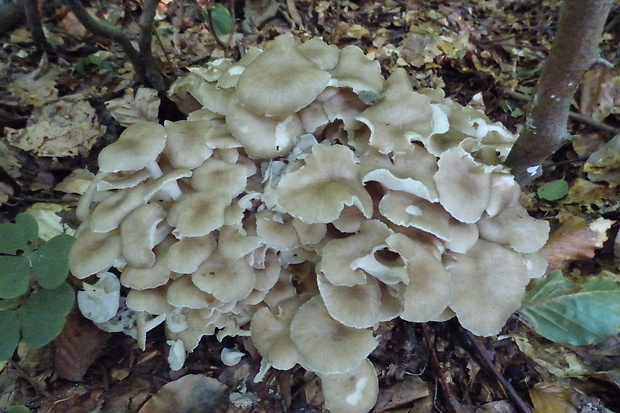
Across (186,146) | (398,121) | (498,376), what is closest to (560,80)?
(398,121)

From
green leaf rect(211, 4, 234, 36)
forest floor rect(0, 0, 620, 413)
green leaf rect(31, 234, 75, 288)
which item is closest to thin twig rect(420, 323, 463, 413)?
forest floor rect(0, 0, 620, 413)

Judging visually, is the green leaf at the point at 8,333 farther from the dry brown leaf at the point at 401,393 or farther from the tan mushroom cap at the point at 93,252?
Result: the dry brown leaf at the point at 401,393

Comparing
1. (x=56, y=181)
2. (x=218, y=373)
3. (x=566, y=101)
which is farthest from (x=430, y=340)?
(x=56, y=181)

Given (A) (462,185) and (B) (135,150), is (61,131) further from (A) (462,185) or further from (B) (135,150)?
(A) (462,185)

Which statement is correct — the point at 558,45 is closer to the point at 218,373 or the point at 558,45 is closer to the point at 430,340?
the point at 430,340

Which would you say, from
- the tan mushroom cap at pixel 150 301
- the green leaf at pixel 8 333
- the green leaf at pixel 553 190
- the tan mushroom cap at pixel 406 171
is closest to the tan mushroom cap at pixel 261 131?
the tan mushroom cap at pixel 406 171
